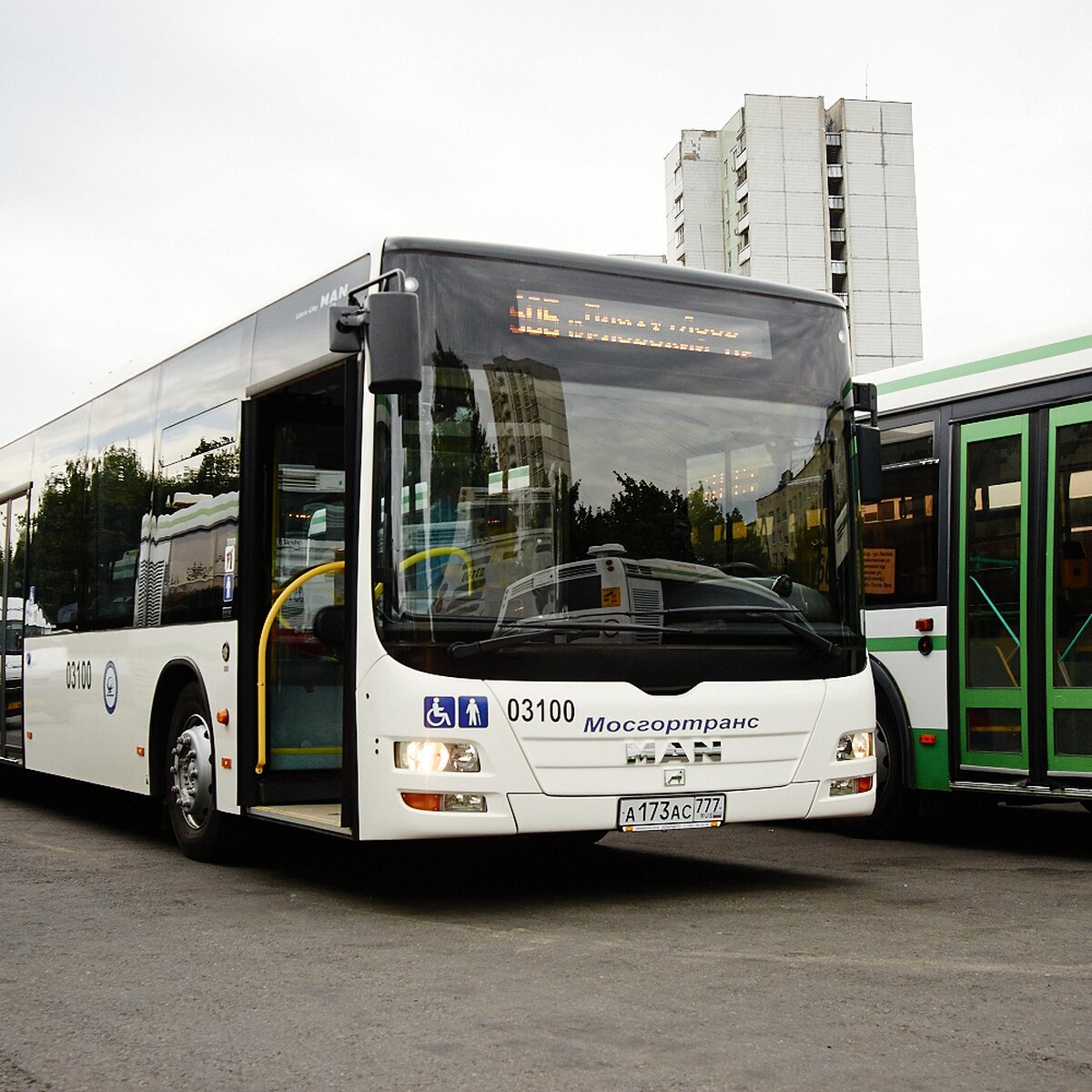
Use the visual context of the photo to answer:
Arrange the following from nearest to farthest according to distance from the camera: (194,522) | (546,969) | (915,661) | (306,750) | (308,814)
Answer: (546,969) → (308,814) → (306,750) → (194,522) → (915,661)

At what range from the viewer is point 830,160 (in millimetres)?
84375

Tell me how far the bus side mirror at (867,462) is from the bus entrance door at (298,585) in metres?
2.76

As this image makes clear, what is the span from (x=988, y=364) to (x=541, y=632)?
13.7 ft

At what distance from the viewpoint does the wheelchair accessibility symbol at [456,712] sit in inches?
287

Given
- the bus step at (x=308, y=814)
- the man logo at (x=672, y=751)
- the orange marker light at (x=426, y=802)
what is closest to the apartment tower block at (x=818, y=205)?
the bus step at (x=308, y=814)

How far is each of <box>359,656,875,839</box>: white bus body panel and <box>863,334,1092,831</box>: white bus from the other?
6.88ft

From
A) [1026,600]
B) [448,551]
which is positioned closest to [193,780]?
[448,551]

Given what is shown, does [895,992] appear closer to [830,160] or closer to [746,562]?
[746,562]

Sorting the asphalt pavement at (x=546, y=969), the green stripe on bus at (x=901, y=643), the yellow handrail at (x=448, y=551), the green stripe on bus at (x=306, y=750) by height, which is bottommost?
the asphalt pavement at (x=546, y=969)

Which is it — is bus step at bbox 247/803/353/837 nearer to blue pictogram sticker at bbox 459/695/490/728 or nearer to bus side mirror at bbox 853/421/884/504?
blue pictogram sticker at bbox 459/695/490/728

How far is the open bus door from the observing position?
8805 mm

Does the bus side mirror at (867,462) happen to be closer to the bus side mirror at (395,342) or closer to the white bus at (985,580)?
the white bus at (985,580)

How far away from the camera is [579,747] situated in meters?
7.51

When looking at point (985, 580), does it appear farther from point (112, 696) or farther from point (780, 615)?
point (112, 696)
